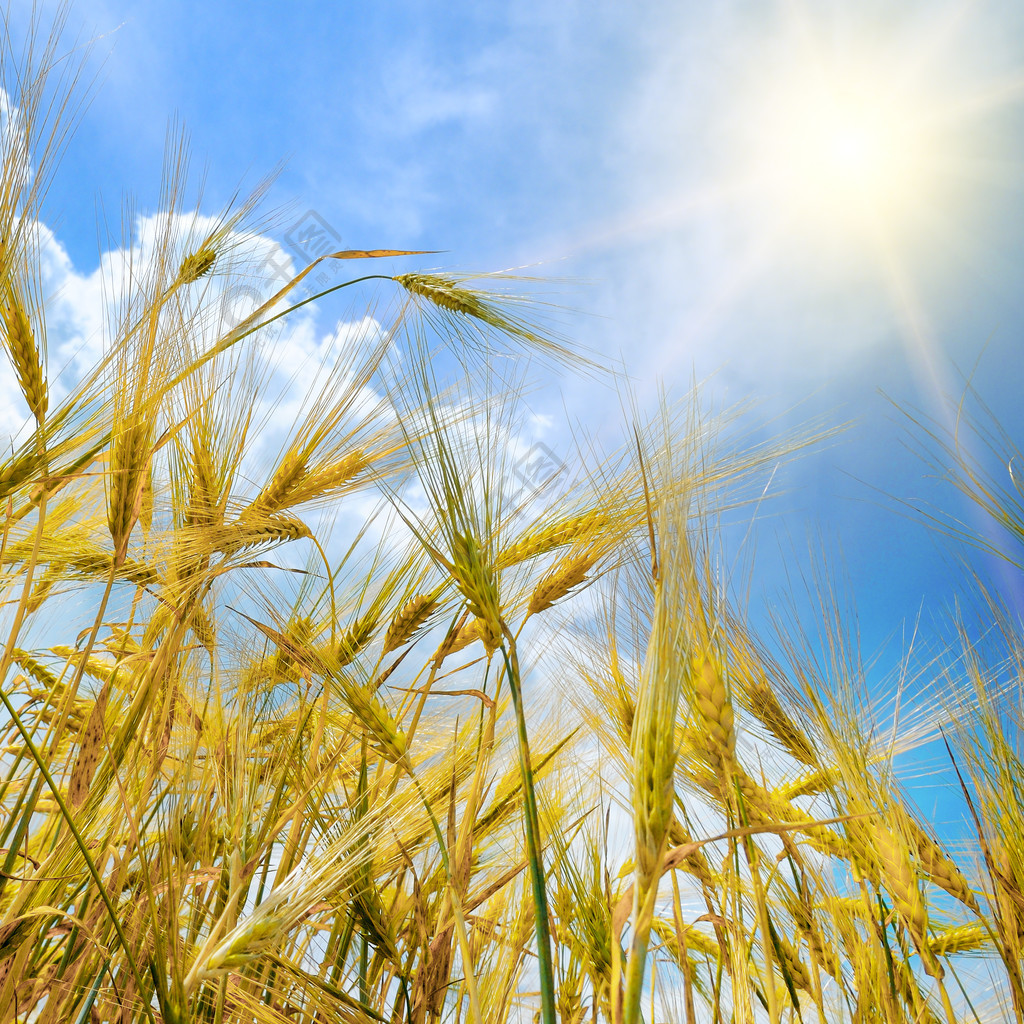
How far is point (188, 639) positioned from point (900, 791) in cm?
134

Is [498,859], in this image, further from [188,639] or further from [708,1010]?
[188,639]

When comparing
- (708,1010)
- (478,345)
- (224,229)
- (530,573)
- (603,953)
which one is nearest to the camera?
(603,953)

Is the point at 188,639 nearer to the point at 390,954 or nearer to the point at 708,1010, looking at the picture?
the point at 390,954

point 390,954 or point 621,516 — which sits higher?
point 621,516

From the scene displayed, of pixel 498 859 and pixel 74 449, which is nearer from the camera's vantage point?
pixel 74 449

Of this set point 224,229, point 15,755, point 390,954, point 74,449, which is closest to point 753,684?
point 390,954

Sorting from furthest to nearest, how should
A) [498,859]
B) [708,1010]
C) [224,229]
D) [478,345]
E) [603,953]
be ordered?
1. [224,229]
2. [478,345]
3. [708,1010]
4. [498,859]
5. [603,953]

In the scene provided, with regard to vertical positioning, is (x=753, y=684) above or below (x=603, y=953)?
above

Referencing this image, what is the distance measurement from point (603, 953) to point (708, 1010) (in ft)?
2.31

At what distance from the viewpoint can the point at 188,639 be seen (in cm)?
131

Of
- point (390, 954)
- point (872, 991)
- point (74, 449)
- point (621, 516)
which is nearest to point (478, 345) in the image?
point (621, 516)

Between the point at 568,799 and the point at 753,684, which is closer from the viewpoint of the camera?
the point at 753,684

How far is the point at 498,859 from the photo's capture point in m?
1.23

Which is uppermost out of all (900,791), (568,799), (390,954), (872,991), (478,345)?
(478,345)
